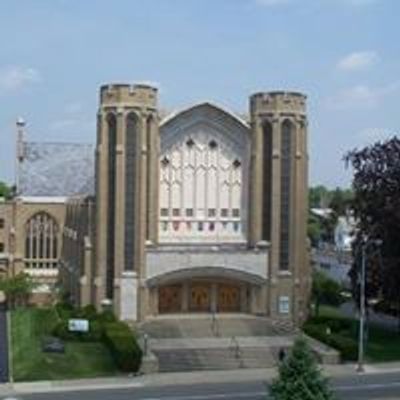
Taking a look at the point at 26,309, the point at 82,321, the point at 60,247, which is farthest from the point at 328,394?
the point at 60,247

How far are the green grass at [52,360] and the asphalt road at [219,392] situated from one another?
150 inches

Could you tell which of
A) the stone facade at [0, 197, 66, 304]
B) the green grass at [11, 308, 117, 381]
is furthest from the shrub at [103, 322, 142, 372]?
the stone facade at [0, 197, 66, 304]

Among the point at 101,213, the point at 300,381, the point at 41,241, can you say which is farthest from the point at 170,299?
the point at 300,381

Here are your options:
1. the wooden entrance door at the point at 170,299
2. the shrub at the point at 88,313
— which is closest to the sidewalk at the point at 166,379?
the shrub at the point at 88,313

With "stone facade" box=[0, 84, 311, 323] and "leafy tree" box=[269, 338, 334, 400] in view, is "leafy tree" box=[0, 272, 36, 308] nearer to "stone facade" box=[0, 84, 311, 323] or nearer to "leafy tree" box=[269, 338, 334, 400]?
"stone facade" box=[0, 84, 311, 323]

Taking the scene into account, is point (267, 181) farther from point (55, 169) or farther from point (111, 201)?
point (55, 169)

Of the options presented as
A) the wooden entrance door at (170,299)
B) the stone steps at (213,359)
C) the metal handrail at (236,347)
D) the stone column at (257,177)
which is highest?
the stone column at (257,177)

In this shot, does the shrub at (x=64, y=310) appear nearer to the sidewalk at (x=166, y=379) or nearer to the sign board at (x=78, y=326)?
the sign board at (x=78, y=326)

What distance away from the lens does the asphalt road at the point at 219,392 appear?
44681mm

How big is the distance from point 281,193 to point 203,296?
841 centimetres

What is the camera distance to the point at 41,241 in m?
84.6

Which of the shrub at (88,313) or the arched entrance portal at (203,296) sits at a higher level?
the arched entrance portal at (203,296)

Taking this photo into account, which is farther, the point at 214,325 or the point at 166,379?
the point at 214,325

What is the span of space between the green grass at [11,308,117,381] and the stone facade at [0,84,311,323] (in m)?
5.90
